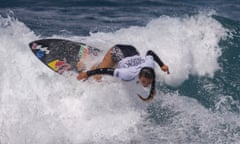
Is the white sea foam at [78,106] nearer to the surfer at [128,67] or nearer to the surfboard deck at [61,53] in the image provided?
the surfboard deck at [61,53]

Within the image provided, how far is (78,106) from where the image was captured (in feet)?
25.2

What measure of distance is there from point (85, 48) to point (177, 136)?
8.45 ft

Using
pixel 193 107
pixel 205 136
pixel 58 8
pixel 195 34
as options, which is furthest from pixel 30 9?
pixel 205 136

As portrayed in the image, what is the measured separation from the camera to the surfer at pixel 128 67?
6633 millimetres

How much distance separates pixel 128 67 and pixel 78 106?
116 centimetres

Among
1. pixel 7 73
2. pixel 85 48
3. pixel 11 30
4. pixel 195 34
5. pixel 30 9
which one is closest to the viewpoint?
pixel 7 73

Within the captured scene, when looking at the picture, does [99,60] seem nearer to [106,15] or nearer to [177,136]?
[177,136]

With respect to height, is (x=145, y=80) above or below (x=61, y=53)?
above

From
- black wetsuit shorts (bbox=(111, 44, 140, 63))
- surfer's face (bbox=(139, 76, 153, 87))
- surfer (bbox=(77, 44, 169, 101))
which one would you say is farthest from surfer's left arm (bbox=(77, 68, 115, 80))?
black wetsuit shorts (bbox=(111, 44, 140, 63))

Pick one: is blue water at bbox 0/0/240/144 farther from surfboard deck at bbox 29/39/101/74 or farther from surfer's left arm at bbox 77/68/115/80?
surfer's left arm at bbox 77/68/115/80

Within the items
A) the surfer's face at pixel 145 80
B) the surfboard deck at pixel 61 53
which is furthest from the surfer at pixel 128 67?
the surfboard deck at pixel 61 53

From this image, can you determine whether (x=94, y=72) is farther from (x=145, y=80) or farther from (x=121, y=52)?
(x=121, y=52)

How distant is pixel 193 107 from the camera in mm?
8055

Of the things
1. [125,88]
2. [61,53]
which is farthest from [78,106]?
[61,53]
